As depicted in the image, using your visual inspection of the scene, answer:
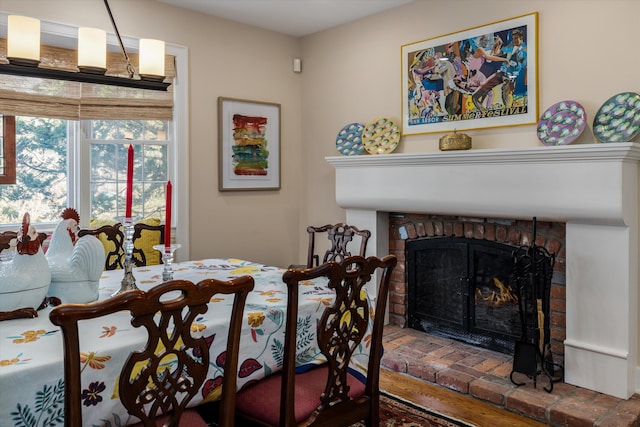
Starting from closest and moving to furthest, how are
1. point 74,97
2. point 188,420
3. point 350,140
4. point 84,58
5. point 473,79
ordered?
point 188,420
point 84,58
point 473,79
point 74,97
point 350,140

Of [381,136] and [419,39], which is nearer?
[419,39]

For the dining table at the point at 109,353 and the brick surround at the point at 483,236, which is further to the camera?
the brick surround at the point at 483,236

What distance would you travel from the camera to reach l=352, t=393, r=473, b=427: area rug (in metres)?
2.55

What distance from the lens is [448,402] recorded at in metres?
2.83

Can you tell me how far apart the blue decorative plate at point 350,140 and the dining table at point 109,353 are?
208 cm

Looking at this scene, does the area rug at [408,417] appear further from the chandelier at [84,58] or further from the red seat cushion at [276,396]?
the chandelier at [84,58]

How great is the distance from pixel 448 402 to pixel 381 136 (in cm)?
196

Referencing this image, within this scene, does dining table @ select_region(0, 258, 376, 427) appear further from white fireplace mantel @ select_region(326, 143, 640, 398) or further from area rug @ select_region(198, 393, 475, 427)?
white fireplace mantel @ select_region(326, 143, 640, 398)

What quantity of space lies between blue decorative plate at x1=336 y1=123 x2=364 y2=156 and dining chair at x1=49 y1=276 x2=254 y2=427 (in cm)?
285

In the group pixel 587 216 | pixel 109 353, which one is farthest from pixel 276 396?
pixel 587 216

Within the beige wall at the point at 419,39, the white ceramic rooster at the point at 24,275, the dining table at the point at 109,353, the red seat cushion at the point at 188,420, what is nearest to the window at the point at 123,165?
the beige wall at the point at 419,39

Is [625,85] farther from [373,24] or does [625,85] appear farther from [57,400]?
[57,400]

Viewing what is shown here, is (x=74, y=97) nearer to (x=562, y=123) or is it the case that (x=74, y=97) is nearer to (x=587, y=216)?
(x=562, y=123)

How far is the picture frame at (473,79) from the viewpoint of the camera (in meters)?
3.14
